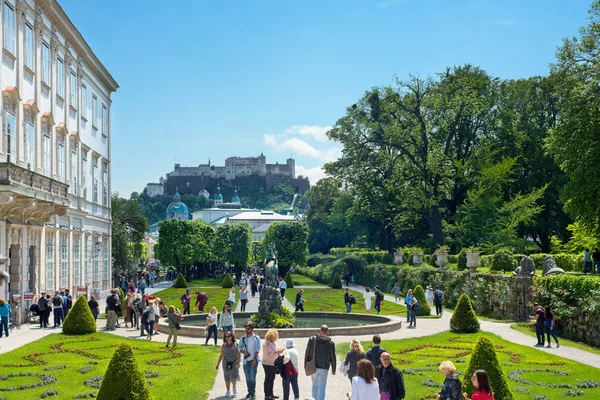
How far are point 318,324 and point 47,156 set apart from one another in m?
13.4

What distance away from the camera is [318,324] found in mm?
26469

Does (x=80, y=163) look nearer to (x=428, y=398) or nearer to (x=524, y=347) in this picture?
(x=524, y=347)

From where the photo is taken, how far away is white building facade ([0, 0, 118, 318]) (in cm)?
2373

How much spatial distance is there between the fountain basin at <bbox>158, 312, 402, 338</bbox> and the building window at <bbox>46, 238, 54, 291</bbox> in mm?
6281

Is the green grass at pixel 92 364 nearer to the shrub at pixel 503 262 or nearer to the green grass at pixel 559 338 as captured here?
the green grass at pixel 559 338

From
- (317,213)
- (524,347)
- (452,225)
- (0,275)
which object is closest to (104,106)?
(452,225)

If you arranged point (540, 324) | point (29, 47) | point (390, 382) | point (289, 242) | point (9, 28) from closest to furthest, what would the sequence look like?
point (390, 382) < point (540, 324) < point (9, 28) < point (29, 47) < point (289, 242)

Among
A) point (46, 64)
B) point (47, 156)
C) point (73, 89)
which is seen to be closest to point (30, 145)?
point (47, 156)

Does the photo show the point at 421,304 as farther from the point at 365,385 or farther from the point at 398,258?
the point at 365,385

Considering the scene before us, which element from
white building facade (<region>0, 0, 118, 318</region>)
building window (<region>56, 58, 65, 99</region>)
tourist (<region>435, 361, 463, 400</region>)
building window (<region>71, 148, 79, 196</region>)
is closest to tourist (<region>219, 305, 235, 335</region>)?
white building facade (<region>0, 0, 118, 318</region>)

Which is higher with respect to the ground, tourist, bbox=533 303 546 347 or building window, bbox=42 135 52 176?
building window, bbox=42 135 52 176

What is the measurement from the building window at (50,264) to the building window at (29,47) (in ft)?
24.1

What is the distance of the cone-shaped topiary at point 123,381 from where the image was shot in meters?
10.0

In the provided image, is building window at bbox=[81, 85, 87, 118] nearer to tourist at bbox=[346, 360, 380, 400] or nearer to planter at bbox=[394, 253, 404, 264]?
planter at bbox=[394, 253, 404, 264]
